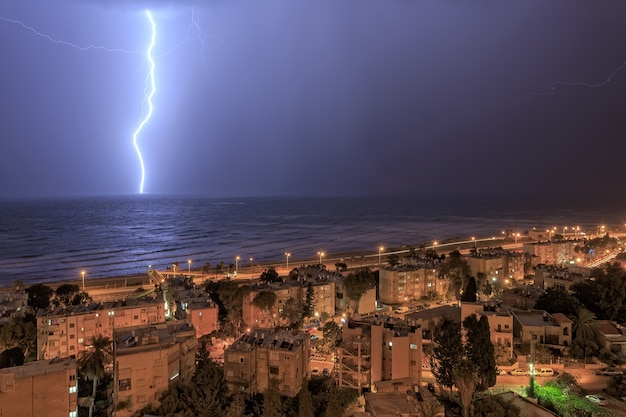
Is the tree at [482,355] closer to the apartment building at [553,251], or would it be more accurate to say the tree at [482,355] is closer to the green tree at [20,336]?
the green tree at [20,336]

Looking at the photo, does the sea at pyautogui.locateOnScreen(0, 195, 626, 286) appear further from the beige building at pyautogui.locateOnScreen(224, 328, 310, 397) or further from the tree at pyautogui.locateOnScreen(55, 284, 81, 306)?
the beige building at pyautogui.locateOnScreen(224, 328, 310, 397)

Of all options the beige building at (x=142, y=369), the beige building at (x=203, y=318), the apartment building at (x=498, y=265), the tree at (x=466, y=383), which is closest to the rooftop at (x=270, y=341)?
the beige building at (x=142, y=369)

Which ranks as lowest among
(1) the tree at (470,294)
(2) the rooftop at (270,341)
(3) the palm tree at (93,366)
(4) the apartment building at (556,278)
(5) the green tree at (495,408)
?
(3) the palm tree at (93,366)

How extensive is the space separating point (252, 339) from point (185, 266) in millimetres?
31825

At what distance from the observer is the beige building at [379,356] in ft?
55.9

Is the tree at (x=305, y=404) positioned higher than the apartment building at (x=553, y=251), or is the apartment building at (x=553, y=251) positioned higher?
the apartment building at (x=553, y=251)

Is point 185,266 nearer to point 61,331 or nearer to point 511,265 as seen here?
point 61,331

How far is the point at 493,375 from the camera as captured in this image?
16.6 metres

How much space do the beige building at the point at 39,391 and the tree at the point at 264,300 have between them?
10390mm

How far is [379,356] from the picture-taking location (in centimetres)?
1741

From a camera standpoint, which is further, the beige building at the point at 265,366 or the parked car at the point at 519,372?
the parked car at the point at 519,372

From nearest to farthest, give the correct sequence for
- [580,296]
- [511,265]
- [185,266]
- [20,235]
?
[580,296] → [511,265] → [185,266] → [20,235]

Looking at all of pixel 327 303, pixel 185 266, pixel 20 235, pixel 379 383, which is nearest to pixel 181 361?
pixel 379 383

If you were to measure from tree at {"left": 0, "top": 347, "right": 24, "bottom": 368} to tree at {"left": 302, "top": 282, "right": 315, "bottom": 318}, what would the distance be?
542 inches
